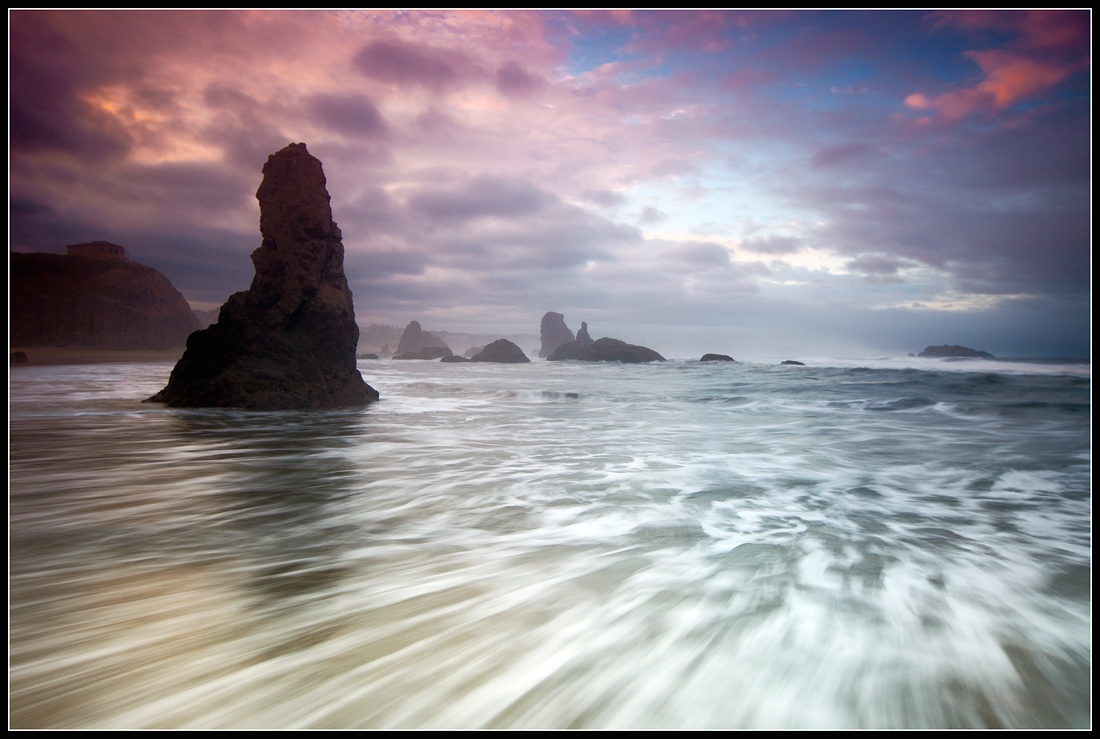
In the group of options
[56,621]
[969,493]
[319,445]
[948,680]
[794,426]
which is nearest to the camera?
[948,680]

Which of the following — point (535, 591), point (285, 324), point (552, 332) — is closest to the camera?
point (535, 591)

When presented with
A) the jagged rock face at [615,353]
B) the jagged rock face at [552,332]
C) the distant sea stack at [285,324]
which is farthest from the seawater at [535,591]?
the jagged rock face at [552,332]

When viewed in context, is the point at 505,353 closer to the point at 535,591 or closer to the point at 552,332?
the point at 552,332

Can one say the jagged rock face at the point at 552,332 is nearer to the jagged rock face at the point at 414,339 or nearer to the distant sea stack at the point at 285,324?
the jagged rock face at the point at 414,339

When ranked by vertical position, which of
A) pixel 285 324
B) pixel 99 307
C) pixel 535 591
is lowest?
pixel 535 591

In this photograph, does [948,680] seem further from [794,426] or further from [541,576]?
[794,426]

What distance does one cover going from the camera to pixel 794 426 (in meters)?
10.4

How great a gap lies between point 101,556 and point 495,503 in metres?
2.77

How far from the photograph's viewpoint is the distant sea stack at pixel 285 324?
9891mm

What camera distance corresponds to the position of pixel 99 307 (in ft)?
149

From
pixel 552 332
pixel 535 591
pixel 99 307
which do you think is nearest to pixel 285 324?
pixel 535 591

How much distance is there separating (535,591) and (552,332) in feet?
335

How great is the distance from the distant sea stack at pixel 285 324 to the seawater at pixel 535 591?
3.59m

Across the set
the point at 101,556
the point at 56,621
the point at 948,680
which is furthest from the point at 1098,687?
the point at 101,556
